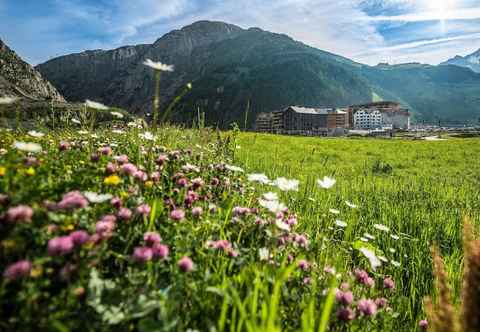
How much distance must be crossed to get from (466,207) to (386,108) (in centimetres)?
19004

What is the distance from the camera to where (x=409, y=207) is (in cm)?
622

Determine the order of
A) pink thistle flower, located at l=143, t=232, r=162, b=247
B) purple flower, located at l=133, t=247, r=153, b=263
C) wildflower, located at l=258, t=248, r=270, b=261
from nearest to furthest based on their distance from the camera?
purple flower, located at l=133, t=247, r=153, b=263 < pink thistle flower, located at l=143, t=232, r=162, b=247 < wildflower, located at l=258, t=248, r=270, b=261

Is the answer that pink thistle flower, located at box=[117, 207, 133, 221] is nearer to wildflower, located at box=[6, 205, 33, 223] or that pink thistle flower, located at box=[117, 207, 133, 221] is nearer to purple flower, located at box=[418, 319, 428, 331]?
wildflower, located at box=[6, 205, 33, 223]

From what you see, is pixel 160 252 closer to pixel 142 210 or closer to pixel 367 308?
pixel 142 210

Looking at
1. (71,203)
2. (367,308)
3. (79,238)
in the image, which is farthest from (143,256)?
(367,308)

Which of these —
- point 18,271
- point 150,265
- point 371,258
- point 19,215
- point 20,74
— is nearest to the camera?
point 18,271

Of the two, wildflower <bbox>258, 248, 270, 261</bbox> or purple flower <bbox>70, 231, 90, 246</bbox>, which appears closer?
purple flower <bbox>70, 231, 90, 246</bbox>

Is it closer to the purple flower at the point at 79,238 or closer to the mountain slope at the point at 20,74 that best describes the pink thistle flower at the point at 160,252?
the purple flower at the point at 79,238

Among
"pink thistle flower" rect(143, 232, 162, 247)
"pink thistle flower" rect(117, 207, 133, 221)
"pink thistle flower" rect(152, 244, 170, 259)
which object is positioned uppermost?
"pink thistle flower" rect(117, 207, 133, 221)

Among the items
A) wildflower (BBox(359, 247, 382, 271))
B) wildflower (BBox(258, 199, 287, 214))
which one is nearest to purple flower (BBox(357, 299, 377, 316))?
wildflower (BBox(359, 247, 382, 271))

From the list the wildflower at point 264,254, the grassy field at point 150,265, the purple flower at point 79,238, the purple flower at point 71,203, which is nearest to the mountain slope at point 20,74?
the grassy field at point 150,265

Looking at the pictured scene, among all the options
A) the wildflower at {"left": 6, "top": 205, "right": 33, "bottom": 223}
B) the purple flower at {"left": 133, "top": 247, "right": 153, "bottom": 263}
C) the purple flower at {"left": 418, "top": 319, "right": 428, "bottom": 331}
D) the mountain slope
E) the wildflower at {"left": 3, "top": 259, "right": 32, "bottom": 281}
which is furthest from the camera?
the mountain slope

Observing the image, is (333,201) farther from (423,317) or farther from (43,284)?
(43,284)

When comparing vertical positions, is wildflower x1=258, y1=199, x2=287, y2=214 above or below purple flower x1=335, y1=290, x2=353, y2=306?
above
